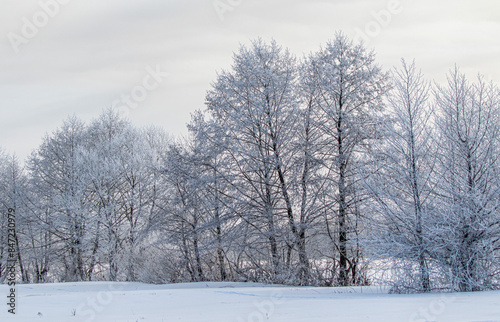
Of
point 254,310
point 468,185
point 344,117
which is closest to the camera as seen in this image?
point 254,310

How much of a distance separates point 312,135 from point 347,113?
1.64 meters

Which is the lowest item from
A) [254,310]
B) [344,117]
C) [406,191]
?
[254,310]

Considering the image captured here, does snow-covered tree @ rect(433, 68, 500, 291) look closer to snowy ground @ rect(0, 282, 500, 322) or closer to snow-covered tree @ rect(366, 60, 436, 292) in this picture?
snow-covered tree @ rect(366, 60, 436, 292)

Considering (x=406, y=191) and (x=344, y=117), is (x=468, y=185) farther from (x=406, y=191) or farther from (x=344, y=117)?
(x=344, y=117)

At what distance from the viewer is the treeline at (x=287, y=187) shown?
10.9 meters

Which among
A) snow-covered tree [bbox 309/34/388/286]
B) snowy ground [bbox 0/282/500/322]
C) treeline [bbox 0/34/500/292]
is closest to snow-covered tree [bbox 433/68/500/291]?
treeline [bbox 0/34/500/292]

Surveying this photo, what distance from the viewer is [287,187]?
1730 cm

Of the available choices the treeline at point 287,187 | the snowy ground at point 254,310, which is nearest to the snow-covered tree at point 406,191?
the treeline at point 287,187

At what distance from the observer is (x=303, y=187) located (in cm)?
1694

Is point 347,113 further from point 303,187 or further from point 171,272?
point 171,272

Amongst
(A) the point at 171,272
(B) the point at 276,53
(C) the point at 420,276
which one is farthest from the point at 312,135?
(A) the point at 171,272

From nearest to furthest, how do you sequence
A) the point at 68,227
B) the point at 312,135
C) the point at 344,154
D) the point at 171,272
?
the point at 344,154, the point at 312,135, the point at 171,272, the point at 68,227

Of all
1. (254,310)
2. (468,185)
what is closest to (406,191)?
(468,185)

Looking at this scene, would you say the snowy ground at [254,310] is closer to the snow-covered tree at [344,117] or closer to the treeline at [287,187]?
the treeline at [287,187]
